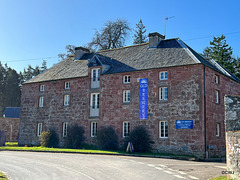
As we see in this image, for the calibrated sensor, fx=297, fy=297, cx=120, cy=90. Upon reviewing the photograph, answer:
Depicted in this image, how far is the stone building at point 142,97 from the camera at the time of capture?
25.0 m

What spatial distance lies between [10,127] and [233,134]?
41.8 m

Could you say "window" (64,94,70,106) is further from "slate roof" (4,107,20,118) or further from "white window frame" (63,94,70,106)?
"slate roof" (4,107,20,118)

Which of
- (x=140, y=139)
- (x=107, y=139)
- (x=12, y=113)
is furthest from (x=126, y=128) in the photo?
(x=12, y=113)

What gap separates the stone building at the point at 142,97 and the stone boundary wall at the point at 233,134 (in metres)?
13.2

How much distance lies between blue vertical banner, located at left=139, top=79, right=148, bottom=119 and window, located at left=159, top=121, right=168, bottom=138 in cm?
158

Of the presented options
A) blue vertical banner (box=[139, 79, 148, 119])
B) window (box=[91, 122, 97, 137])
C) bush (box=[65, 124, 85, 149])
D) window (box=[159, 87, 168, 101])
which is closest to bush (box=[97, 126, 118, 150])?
window (box=[91, 122, 97, 137])

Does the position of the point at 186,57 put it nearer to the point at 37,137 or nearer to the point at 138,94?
the point at 138,94

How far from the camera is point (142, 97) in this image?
1086 inches

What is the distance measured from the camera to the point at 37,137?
34.8 metres

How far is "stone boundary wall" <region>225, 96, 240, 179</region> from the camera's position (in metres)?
10.3

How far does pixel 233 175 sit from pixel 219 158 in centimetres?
1531

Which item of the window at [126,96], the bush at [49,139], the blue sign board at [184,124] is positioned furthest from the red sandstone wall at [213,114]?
the bush at [49,139]

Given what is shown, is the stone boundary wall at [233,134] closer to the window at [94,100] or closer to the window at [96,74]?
the window at [94,100]

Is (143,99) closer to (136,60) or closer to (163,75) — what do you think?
(163,75)
